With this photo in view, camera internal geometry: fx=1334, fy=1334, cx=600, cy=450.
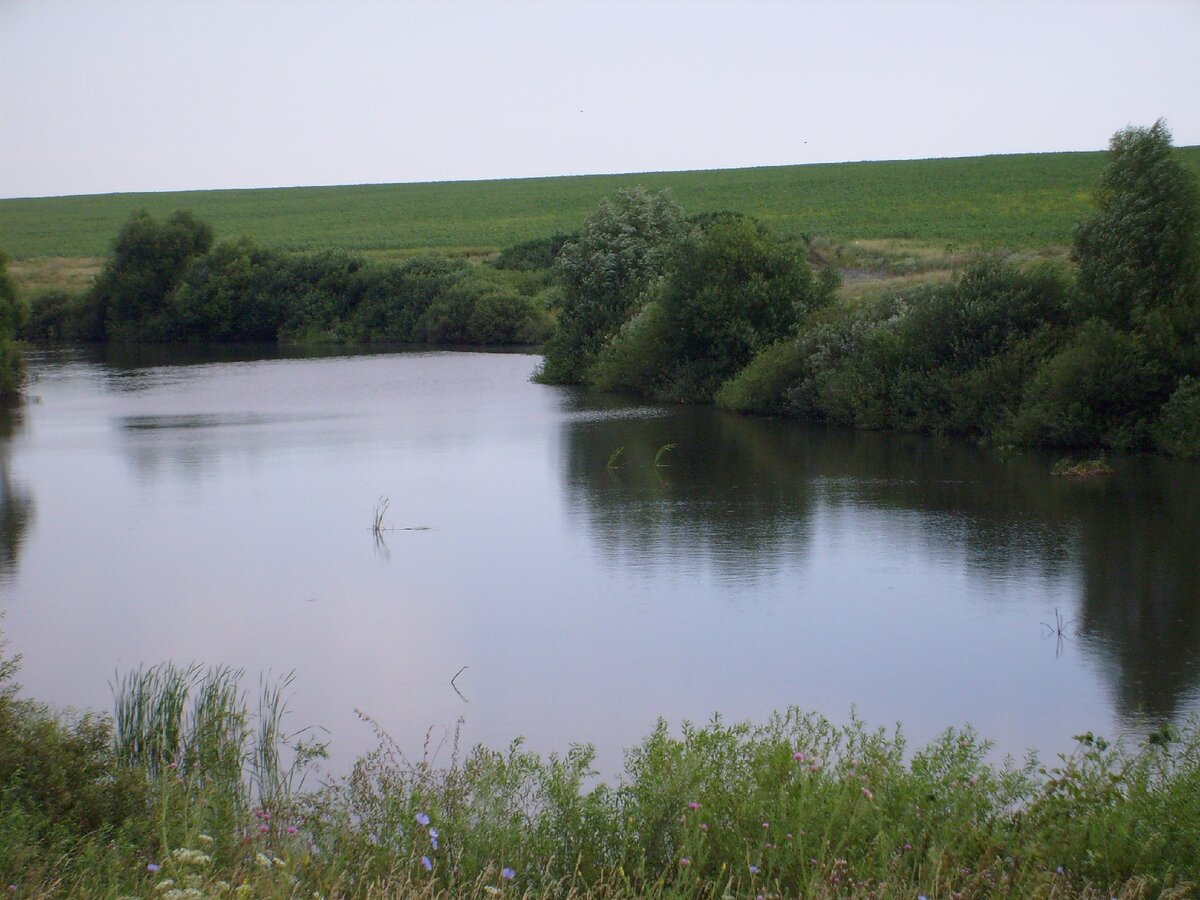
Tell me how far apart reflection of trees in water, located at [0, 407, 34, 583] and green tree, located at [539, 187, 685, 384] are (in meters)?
14.1

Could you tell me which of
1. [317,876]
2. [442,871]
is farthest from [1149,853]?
[317,876]

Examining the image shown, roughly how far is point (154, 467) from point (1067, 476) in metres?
13.8

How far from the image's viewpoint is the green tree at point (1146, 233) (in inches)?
768

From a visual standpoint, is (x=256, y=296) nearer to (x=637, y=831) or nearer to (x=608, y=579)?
(x=608, y=579)

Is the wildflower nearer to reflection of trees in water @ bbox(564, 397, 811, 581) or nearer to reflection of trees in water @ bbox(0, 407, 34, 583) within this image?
reflection of trees in water @ bbox(564, 397, 811, 581)

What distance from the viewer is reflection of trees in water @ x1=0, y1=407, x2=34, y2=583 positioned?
14484mm

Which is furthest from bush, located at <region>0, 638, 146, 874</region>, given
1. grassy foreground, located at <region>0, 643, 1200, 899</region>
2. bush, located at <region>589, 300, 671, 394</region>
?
bush, located at <region>589, 300, 671, 394</region>

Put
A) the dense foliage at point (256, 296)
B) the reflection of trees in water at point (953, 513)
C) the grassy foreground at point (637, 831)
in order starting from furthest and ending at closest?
the dense foliage at point (256, 296)
the reflection of trees in water at point (953, 513)
the grassy foreground at point (637, 831)

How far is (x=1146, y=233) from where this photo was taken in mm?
19531

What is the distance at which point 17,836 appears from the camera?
4.95 metres

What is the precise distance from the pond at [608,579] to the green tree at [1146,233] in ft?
8.35

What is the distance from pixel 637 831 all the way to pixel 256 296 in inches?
1943

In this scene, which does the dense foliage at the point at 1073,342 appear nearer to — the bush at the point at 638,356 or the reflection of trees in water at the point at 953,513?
the reflection of trees in water at the point at 953,513

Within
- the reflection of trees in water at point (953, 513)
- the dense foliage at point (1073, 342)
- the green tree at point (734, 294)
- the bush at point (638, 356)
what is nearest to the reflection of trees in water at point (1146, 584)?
the reflection of trees in water at point (953, 513)
